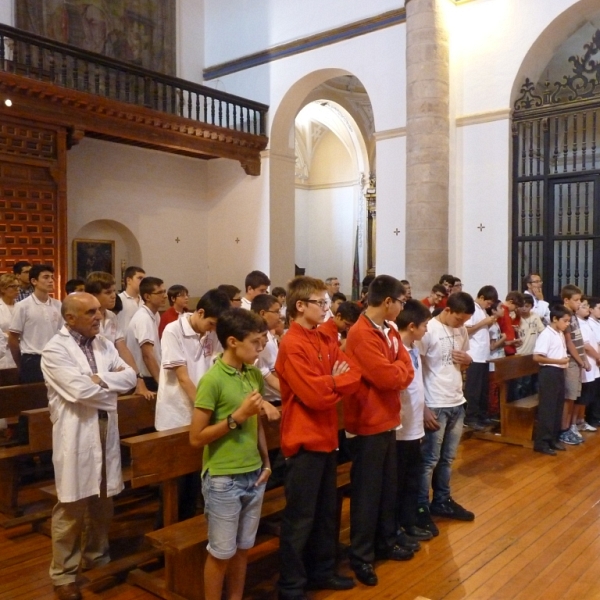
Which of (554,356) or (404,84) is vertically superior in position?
(404,84)

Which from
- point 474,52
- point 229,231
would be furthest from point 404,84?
point 229,231

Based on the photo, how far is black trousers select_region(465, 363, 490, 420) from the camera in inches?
269

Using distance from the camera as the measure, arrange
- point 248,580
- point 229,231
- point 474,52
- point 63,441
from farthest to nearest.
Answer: point 229,231 < point 474,52 < point 248,580 < point 63,441

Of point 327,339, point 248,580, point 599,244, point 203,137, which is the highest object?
point 203,137

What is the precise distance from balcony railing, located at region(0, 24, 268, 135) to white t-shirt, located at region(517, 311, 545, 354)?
7003 millimetres

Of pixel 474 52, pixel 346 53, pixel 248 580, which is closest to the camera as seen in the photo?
pixel 248 580

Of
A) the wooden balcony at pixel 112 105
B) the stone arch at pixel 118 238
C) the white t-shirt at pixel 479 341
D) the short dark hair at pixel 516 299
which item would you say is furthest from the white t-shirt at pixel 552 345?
the stone arch at pixel 118 238

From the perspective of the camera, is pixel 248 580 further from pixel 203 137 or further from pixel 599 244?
pixel 203 137

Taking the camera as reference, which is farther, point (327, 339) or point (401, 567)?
point (401, 567)

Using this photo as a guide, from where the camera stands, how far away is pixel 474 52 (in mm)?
9852

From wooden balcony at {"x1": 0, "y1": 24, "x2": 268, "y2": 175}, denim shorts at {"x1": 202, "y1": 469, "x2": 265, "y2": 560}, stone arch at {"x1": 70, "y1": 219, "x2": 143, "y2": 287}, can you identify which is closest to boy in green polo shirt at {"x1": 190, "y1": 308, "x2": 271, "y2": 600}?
denim shorts at {"x1": 202, "y1": 469, "x2": 265, "y2": 560}

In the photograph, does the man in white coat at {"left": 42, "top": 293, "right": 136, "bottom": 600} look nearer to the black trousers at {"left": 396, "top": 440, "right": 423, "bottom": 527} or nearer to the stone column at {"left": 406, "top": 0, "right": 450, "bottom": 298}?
the black trousers at {"left": 396, "top": 440, "right": 423, "bottom": 527}

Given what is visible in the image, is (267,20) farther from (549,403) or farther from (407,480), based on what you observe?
(407,480)

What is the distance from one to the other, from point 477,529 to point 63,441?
2.75 metres
